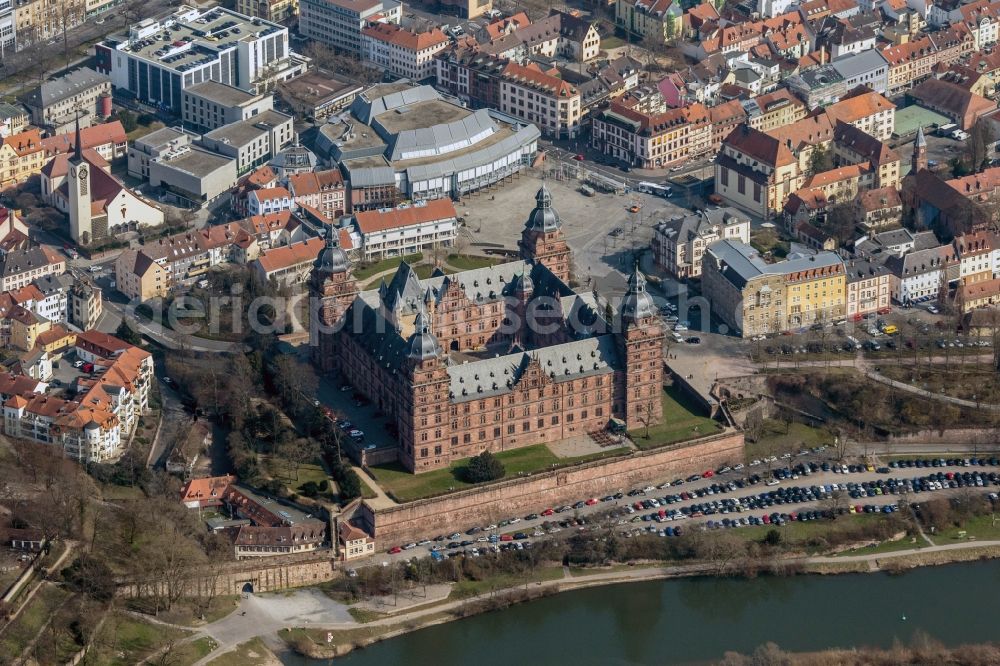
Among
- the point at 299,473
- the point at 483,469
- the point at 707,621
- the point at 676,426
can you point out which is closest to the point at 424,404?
the point at 483,469

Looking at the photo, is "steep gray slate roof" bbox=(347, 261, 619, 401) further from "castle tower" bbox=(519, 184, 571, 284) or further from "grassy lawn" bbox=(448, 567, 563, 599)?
"grassy lawn" bbox=(448, 567, 563, 599)

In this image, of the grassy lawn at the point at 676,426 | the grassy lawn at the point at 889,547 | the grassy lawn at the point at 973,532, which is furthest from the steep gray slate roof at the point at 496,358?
the grassy lawn at the point at 973,532

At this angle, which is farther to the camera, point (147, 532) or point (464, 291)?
point (464, 291)

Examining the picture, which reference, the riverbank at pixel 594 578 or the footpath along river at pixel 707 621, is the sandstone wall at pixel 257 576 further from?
the footpath along river at pixel 707 621

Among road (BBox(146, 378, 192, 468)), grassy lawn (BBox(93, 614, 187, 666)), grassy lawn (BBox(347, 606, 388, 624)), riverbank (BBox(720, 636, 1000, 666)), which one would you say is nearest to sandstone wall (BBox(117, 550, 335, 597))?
grassy lawn (BBox(93, 614, 187, 666))

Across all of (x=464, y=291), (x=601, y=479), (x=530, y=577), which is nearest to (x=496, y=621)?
(x=530, y=577)

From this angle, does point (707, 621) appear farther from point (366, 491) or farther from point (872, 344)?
point (872, 344)

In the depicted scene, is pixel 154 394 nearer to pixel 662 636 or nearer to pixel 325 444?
pixel 325 444
